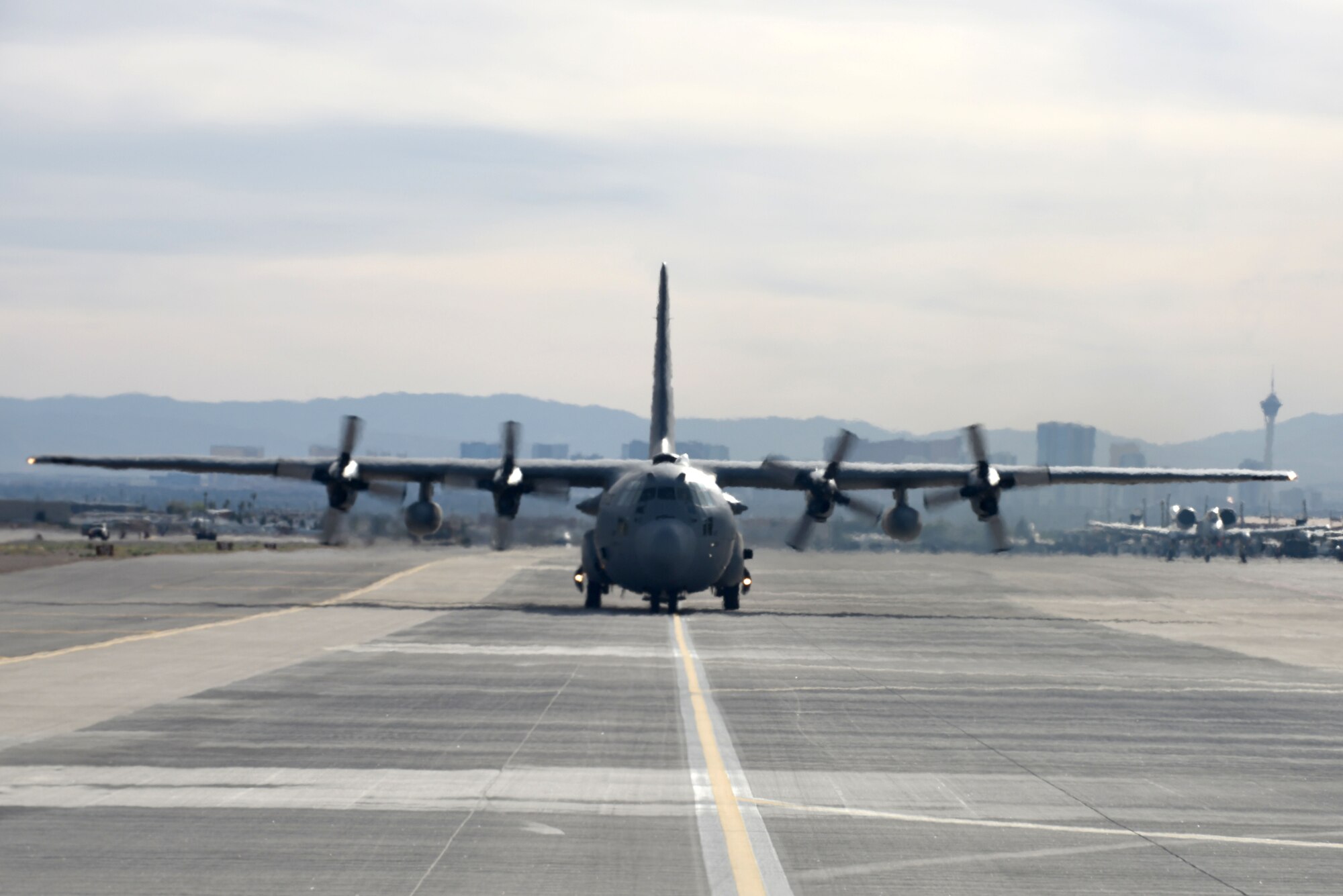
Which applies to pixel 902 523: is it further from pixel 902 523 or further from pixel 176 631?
pixel 176 631

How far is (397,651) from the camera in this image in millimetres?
28750

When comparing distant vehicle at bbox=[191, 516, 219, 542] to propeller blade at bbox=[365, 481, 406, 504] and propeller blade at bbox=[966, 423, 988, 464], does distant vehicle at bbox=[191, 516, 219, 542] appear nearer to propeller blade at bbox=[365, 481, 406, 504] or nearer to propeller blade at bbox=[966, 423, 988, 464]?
propeller blade at bbox=[365, 481, 406, 504]

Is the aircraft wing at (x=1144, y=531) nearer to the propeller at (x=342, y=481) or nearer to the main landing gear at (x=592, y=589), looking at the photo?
the main landing gear at (x=592, y=589)

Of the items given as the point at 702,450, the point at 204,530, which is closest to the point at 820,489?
the point at 702,450

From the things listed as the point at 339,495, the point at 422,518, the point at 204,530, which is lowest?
the point at 204,530

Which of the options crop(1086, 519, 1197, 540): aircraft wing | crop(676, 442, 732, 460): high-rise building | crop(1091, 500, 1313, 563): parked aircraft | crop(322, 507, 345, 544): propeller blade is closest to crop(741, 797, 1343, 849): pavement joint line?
crop(322, 507, 345, 544): propeller blade

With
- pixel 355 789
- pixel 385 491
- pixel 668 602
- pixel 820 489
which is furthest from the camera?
pixel 385 491

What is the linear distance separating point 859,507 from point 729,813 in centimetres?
3549

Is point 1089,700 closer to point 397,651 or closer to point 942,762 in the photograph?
point 942,762

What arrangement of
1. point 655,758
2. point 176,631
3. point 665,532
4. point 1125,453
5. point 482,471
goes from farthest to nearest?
point 1125,453
point 482,471
point 665,532
point 176,631
point 655,758

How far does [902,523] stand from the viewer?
48.7m

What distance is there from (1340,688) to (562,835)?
18.3 metres

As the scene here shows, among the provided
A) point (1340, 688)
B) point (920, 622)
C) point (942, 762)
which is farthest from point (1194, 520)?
point (942, 762)

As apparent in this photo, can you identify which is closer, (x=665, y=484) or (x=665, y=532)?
(x=665, y=532)
